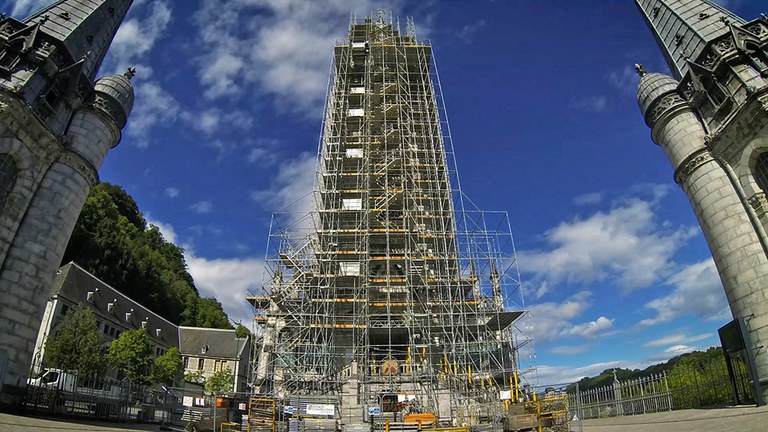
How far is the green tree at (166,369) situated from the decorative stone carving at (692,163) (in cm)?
4133

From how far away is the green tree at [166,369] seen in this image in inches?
1559

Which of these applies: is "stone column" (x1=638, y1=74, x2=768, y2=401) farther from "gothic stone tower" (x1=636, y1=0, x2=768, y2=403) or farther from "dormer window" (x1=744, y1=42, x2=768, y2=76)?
"dormer window" (x1=744, y1=42, x2=768, y2=76)

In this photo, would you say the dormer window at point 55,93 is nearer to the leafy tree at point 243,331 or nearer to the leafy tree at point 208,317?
the leafy tree at point 208,317

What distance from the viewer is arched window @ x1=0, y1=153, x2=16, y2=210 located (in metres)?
16.7

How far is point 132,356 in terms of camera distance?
36.4 metres

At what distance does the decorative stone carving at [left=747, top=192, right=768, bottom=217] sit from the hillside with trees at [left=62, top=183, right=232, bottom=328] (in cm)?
6277

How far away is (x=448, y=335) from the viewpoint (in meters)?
30.6

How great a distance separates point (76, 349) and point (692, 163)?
3807cm

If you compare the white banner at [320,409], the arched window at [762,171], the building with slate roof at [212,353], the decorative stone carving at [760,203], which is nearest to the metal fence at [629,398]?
the decorative stone carving at [760,203]

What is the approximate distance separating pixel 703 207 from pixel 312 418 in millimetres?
19688

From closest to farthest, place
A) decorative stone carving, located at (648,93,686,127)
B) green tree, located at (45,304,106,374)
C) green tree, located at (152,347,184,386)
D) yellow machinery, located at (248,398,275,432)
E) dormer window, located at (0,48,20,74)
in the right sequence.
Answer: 1. dormer window, located at (0,48,20,74)
2. yellow machinery, located at (248,398,275,432)
3. decorative stone carving, located at (648,93,686,127)
4. green tree, located at (45,304,106,374)
5. green tree, located at (152,347,184,386)

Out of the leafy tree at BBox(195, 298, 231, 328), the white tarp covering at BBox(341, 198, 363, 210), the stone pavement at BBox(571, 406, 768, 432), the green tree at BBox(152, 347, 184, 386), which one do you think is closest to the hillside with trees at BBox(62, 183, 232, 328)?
the leafy tree at BBox(195, 298, 231, 328)

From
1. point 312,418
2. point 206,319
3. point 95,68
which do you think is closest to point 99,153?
point 95,68

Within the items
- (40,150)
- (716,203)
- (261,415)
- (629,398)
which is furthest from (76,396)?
(716,203)
